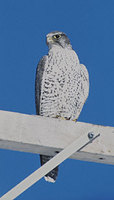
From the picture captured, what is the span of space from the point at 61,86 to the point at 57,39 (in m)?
0.85

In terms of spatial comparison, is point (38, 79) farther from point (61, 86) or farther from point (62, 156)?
point (62, 156)

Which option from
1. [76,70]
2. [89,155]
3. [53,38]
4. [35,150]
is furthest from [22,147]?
[53,38]

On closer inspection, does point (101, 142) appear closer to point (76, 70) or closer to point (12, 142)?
point (12, 142)

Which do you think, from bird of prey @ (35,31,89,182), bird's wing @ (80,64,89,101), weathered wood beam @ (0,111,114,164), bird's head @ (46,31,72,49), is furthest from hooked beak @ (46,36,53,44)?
weathered wood beam @ (0,111,114,164)

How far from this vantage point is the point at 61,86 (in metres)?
3.96

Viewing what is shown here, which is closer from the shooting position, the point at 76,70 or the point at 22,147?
the point at 22,147

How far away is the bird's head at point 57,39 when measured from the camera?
454cm

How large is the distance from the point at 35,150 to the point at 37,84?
2119 millimetres

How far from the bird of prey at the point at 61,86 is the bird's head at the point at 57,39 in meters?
0.31

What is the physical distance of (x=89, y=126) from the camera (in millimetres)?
2062

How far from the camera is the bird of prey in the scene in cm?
397

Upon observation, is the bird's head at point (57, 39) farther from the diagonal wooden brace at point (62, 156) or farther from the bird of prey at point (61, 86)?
the diagonal wooden brace at point (62, 156)

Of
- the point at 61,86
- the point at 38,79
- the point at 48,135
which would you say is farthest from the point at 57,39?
the point at 48,135

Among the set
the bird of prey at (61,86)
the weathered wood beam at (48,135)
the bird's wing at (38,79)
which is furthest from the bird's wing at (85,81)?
the weathered wood beam at (48,135)
